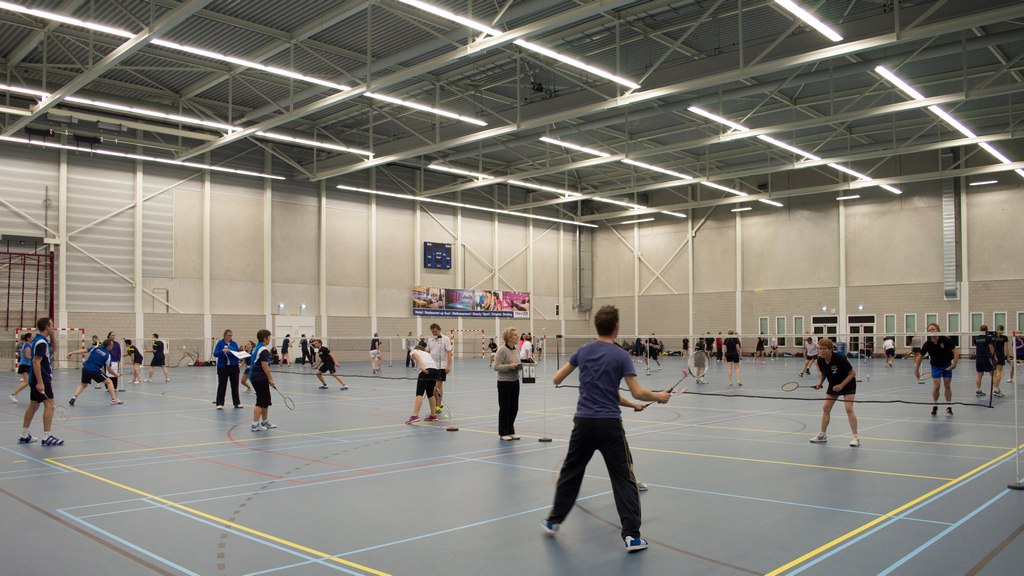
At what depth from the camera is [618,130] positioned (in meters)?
39.8

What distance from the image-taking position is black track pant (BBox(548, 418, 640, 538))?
6.24 metres

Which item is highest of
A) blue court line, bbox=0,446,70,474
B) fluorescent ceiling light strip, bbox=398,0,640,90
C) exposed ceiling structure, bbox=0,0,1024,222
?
exposed ceiling structure, bbox=0,0,1024,222

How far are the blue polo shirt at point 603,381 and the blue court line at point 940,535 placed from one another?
2414 mm

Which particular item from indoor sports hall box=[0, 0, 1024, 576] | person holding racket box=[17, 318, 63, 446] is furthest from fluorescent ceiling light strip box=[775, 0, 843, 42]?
person holding racket box=[17, 318, 63, 446]

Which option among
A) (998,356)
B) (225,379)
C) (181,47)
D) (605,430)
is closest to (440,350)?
(225,379)

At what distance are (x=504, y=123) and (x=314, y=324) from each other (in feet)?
60.9

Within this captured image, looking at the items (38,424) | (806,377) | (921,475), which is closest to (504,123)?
(806,377)

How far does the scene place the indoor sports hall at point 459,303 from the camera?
6.75 m

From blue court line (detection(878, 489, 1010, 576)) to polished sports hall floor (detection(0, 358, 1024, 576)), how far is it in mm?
32

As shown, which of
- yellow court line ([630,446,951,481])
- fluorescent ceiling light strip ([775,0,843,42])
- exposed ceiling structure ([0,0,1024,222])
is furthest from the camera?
exposed ceiling structure ([0,0,1024,222])

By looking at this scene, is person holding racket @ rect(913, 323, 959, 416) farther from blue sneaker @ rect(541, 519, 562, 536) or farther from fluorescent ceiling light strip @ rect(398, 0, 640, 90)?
blue sneaker @ rect(541, 519, 562, 536)

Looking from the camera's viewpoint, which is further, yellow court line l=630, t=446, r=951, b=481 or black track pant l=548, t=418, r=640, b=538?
yellow court line l=630, t=446, r=951, b=481

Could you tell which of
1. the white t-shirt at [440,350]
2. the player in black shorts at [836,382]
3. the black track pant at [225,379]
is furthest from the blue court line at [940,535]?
the black track pant at [225,379]

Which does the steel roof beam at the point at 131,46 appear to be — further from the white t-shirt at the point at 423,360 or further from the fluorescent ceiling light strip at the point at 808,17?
the fluorescent ceiling light strip at the point at 808,17
